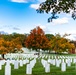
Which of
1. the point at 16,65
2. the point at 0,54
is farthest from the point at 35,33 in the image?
the point at 16,65

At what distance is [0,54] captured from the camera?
167ft

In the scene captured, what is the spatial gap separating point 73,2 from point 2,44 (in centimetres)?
3204

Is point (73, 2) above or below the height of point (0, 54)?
above

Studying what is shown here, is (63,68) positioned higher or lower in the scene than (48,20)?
lower

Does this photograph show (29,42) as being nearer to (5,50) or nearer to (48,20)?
(5,50)

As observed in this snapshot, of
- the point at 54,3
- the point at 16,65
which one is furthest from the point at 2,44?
the point at 54,3

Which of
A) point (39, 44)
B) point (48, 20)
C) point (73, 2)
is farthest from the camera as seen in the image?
point (39, 44)

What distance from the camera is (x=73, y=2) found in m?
17.8

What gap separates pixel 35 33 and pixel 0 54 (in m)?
13.7

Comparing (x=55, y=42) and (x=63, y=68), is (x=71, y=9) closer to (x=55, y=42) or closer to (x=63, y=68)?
(x=63, y=68)

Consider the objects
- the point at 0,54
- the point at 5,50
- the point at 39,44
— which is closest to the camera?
the point at 5,50

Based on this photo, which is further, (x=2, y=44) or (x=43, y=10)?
(x=2, y=44)

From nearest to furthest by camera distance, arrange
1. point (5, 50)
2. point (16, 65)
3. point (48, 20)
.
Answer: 1. point (48, 20)
2. point (16, 65)
3. point (5, 50)

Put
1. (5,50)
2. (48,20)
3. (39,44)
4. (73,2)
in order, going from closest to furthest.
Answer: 1. (73,2)
2. (48,20)
3. (5,50)
4. (39,44)
